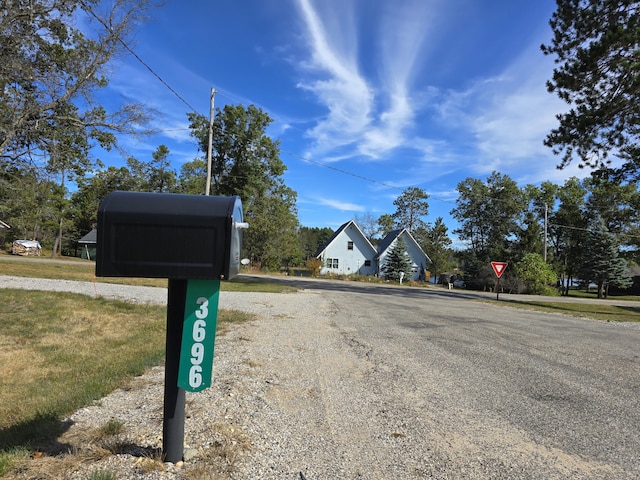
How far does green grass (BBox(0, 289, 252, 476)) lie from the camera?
10.2ft

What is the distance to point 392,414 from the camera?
360 cm

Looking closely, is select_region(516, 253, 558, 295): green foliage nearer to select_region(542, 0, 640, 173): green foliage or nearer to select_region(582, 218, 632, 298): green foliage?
select_region(582, 218, 632, 298): green foliage

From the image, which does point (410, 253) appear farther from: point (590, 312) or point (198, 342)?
point (198, 342)

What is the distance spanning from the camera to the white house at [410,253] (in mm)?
46875

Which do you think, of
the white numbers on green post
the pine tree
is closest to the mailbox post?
the white numbers on green post

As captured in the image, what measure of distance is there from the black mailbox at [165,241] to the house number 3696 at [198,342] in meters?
0.23

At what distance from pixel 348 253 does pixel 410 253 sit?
24.9ft

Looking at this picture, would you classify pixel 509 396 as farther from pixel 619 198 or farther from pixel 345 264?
pixel 619 198

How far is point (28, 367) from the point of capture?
17.3 ft

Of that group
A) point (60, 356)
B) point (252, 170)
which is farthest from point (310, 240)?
point (60, 356)

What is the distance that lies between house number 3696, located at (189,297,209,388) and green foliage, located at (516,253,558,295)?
3913cm

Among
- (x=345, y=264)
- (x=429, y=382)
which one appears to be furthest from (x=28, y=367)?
(x=345, y=264)

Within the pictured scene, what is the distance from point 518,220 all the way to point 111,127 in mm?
49086

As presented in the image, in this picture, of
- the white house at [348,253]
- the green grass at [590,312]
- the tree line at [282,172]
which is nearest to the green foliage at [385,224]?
the tree line at [282,172]
